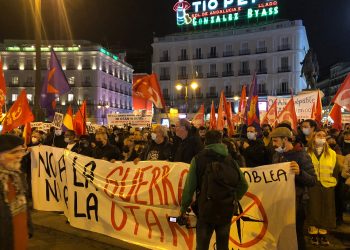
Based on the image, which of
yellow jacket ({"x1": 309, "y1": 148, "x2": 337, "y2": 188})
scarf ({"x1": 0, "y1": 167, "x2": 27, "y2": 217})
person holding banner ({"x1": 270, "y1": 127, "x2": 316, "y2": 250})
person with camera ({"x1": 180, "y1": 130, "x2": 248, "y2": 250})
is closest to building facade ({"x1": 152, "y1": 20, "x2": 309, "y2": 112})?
yellow jacket ({"x1": 309, "y1": 148, "x2": 337, "y2": 188})

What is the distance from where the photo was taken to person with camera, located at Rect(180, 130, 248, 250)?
4.02 meters

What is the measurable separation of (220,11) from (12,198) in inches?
2568

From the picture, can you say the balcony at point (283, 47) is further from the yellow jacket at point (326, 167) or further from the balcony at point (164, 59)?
the yellow jacket at point (326, 167)

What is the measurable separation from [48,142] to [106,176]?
16.1 ft

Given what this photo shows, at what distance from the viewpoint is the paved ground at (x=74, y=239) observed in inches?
235

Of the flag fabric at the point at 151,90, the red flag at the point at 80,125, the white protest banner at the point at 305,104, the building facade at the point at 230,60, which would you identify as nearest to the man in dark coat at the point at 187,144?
the flag fabric at the point at 151,90

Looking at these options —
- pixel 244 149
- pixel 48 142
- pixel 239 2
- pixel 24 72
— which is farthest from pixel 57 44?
pixel 244 149

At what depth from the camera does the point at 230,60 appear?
204 feet

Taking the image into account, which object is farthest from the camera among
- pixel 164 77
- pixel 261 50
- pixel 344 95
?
pixel 164 77

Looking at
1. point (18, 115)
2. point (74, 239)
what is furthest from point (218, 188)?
point (18, 115)

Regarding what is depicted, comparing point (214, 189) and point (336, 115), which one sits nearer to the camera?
point (214, 189)

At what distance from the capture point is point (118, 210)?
20.9 ft

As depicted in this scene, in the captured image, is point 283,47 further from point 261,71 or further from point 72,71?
point 72,71

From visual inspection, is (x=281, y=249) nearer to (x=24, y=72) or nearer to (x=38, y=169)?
(x=38, y=169)
